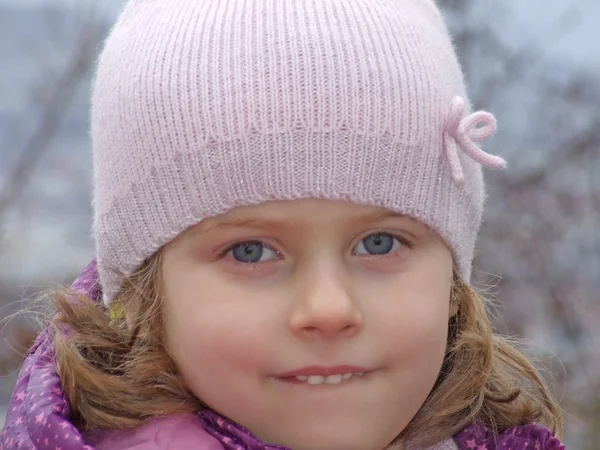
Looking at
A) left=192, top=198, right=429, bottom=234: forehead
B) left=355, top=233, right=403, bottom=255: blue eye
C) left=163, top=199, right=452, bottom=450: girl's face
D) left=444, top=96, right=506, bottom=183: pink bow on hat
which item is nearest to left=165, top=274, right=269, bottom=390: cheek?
left=163, top=199, right=452, bottom=450: girl's face

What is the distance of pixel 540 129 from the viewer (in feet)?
12.5

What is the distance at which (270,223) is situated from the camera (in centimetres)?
170

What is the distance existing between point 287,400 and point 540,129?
237 cm

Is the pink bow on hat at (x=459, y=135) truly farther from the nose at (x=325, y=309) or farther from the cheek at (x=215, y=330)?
the cheek at (x=215, y=330)

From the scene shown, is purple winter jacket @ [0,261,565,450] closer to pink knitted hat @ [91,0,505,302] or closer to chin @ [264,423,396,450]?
chin @ [264,423,396,450]

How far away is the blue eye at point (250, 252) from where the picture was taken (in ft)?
5.65

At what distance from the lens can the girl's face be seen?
1672 millimetres

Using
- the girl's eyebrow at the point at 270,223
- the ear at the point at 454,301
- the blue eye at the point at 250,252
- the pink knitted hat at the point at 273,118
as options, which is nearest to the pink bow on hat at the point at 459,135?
the pink knitted hat at the point at 273,118

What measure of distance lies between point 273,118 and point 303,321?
342 mm

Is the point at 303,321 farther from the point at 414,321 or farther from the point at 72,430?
the point at 72,430

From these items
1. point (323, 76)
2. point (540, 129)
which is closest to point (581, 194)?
point (540, 129)

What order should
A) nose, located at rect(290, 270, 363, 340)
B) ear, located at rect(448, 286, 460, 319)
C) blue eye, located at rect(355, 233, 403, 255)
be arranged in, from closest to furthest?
nose, located at rect(290, 270, 363, 340)
blue eye, located at rect(355, 233, 403, 255)
ear, located at rect(448, 286, 460, 319)

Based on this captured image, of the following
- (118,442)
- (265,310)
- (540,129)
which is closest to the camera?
(265,310)

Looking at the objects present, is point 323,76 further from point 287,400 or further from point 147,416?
point 147,416
